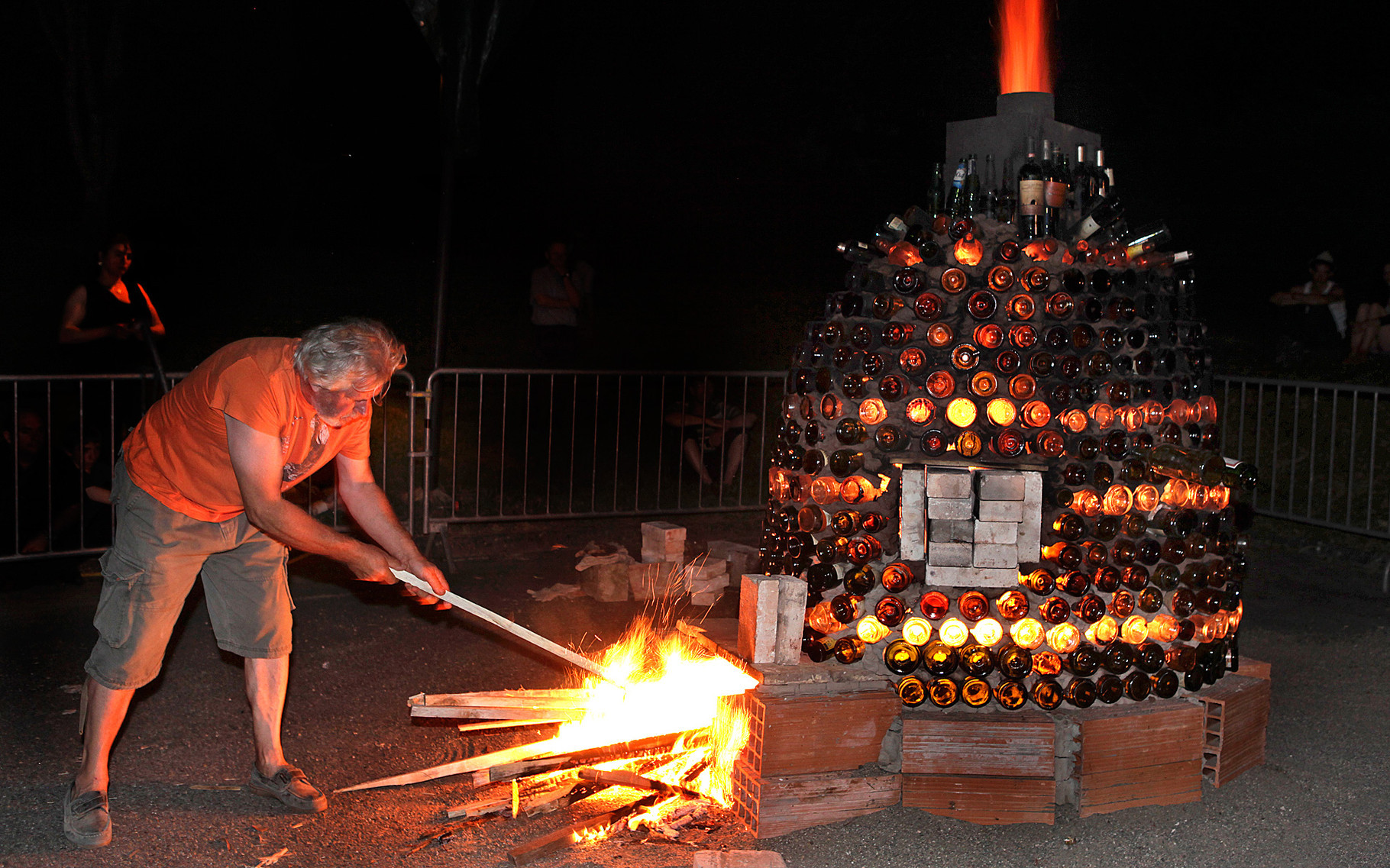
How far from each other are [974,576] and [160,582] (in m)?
2.78

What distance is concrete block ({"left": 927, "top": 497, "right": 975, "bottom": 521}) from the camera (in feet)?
12.5

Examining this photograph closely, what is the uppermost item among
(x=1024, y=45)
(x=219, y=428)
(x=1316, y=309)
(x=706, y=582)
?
(x=1024, y=45)

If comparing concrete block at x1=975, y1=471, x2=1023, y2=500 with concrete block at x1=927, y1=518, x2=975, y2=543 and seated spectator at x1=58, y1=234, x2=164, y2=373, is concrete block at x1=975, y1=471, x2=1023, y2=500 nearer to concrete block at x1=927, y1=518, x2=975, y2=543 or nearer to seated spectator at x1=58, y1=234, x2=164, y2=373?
concrete block at x1=927, y1=518, x2=975, y2=543

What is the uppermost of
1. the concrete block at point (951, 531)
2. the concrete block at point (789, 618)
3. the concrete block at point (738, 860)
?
the concrete block at point (951, 531)

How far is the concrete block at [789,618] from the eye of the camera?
3832 millimetres

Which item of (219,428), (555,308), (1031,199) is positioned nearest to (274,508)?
(219,428)

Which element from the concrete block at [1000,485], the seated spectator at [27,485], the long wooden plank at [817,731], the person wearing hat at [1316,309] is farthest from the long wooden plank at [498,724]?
the person wearing hat at [1316,309]

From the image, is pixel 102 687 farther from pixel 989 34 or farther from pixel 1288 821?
pixel 989 34

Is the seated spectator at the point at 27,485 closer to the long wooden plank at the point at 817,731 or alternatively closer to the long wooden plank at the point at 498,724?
the long wooden plank at the point at 498,724

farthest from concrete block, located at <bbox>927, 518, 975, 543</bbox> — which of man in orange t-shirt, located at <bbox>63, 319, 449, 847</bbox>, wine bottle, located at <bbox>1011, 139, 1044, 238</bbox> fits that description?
man in orange t-shirt, located at <bbox>63, 319, 449, 847</bbox>

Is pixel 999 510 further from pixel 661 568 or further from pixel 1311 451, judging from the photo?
pixel 1311 451

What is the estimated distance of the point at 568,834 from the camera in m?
3.53

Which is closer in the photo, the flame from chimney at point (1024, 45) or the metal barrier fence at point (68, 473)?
the flame from chimney at point (1024, 45)

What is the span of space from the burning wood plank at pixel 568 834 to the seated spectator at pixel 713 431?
504 centimetres
